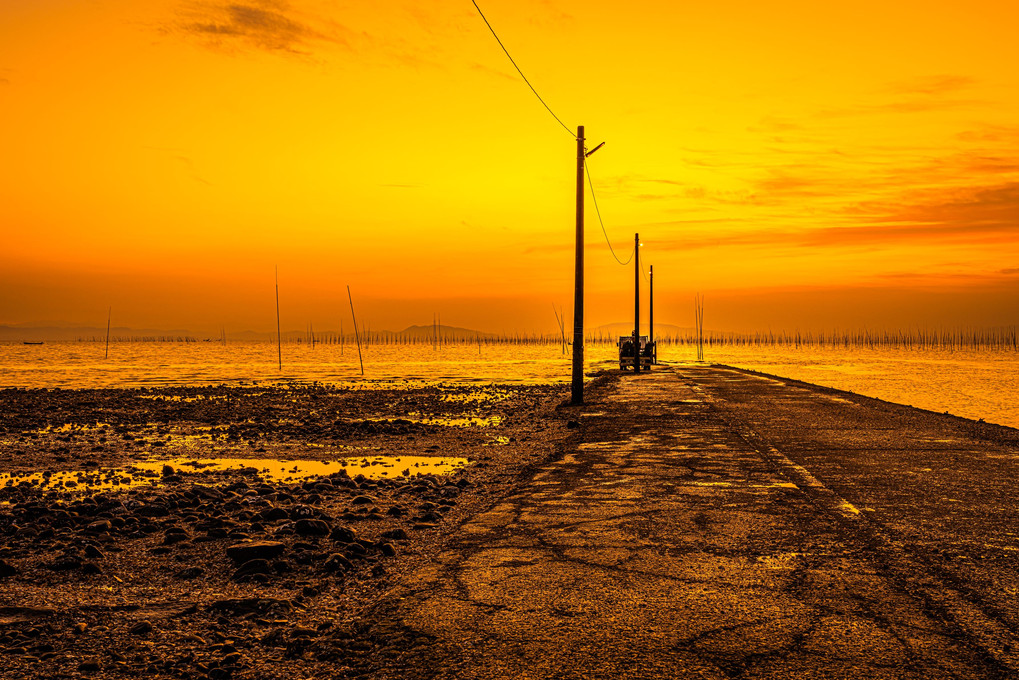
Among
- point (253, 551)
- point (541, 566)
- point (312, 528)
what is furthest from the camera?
point (312, 528)

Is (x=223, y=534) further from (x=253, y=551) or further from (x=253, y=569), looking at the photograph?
(x=253, y=569)

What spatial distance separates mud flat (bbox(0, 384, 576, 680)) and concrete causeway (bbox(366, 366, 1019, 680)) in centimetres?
54

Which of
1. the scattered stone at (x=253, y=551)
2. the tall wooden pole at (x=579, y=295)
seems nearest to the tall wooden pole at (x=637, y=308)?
the tall wooden pole at (x=579, y=295)

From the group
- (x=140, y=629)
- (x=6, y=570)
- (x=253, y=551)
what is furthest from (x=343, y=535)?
(x=6, y=570)

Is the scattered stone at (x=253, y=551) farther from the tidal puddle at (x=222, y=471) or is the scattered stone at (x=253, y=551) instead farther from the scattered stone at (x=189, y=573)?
the tidal puddle at (x=222, y=471)

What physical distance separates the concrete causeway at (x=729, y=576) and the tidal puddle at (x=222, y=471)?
2.41m

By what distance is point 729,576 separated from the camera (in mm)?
5582

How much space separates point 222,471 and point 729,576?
343 inches

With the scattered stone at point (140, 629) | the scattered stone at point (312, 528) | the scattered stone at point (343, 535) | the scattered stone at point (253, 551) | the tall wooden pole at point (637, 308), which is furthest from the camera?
the tall wooden pole at point (637, 308)

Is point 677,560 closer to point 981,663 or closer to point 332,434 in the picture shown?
point 981,663

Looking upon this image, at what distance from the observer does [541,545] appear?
21.5ft

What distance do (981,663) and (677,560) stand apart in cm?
234

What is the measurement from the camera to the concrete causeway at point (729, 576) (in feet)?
13.4

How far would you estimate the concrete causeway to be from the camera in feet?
13.4
